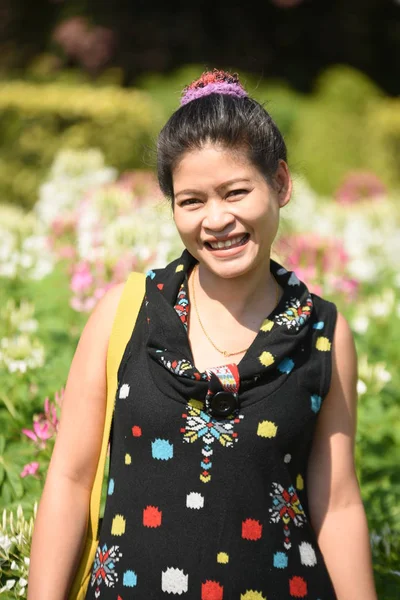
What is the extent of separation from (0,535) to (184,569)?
568 millimetres

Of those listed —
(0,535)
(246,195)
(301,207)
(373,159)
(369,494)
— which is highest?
(373,159)

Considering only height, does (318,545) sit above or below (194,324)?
below

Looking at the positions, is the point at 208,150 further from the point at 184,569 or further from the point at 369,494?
the point at 369,494

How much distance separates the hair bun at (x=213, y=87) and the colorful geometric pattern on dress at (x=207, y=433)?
70cm

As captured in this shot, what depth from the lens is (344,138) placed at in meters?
11.9

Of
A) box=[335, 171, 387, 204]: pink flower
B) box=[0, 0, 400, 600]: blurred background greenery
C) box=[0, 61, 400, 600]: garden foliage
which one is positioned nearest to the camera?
box=[0, 61, 400, 600]: garden foliage

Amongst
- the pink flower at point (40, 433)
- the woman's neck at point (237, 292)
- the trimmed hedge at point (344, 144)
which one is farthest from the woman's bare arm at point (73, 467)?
the trimmed hedge at point (344, 144)

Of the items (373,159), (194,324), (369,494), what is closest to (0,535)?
(194,324)

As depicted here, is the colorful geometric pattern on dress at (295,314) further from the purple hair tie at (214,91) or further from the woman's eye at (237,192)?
the purple hair tie at (214,91)

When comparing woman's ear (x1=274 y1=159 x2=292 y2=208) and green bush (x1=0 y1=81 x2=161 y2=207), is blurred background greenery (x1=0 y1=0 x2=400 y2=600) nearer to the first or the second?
green bush (x1=0 y1=81 x2=161 y2=207)

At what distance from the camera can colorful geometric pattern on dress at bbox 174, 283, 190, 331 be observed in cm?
191

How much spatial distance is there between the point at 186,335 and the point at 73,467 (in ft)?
1.24

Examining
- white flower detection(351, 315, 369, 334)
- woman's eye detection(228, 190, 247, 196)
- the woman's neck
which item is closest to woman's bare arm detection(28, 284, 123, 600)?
the woman's neck

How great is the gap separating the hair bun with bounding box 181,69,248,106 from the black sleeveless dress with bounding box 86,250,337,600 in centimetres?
47
